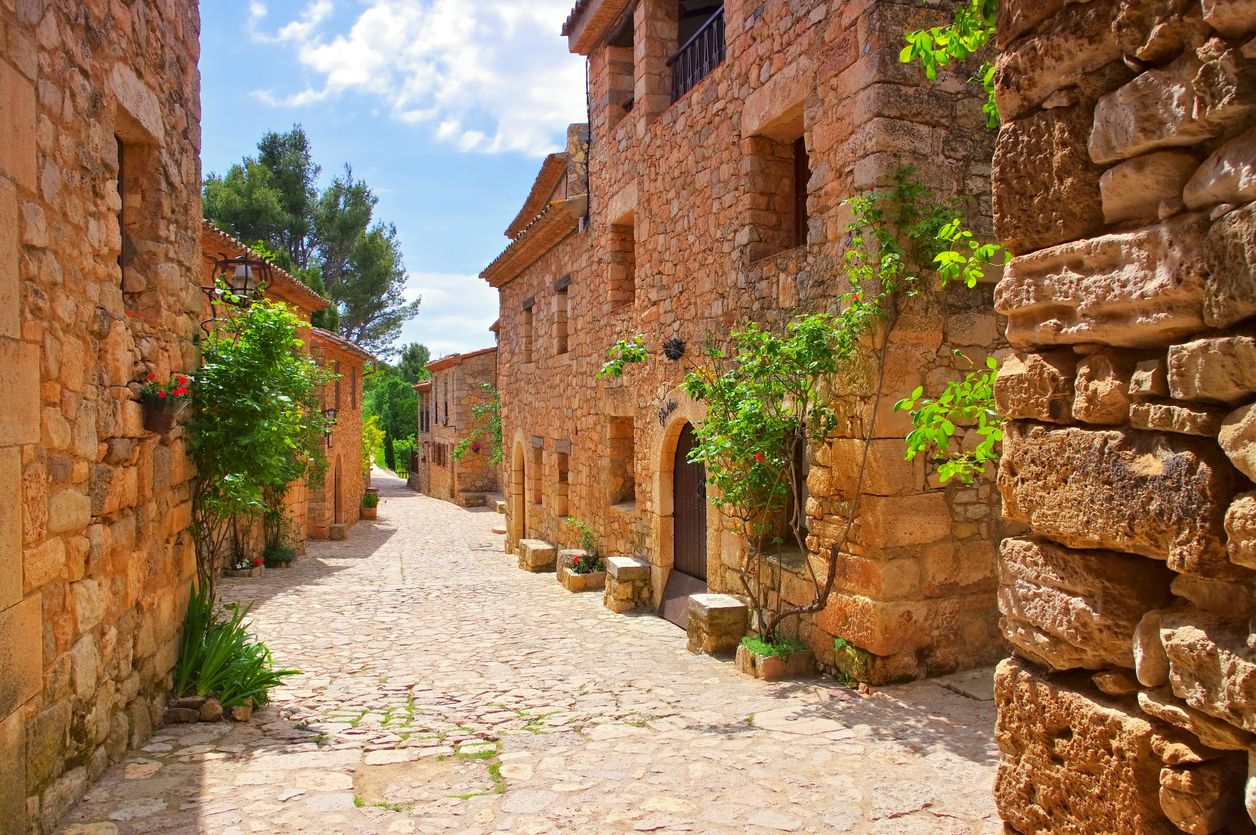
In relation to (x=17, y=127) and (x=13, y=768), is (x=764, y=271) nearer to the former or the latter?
(x=17, y=127)

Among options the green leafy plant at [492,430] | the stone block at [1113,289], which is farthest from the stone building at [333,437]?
the stone block at [1113,289]

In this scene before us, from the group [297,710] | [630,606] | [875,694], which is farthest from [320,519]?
[875,694]

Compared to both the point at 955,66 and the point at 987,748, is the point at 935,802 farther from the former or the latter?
the point at 955,66

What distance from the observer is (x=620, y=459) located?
10016 millimetres

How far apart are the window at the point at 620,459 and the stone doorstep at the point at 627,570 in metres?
1.24

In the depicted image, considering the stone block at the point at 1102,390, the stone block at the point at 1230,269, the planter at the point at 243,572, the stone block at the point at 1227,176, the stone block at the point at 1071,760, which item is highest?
the stone block at the point at 1227,176

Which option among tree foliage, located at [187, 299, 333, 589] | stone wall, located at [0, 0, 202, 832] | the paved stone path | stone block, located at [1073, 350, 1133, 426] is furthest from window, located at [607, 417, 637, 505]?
stone block, located at [1073, 350, 1133, 426]

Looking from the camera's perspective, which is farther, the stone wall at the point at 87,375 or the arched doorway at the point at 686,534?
the arched doorway at the point at 686,534

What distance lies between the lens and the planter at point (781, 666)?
19.0 ft

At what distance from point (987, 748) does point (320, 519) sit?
16.3 metres

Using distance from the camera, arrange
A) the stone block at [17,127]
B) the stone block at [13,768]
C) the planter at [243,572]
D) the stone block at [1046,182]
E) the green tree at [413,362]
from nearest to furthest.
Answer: the stone block at [1046,182] → the stone block at [13,768] → the stone block at [17,127] → the planter at [243,572] → the green tree at [413,362]

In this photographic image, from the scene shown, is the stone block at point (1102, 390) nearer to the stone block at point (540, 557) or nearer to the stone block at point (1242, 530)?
the stone block at point (1242, 530)

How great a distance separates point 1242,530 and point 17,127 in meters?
3.88

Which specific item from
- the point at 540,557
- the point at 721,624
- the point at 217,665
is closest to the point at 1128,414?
the point at 217,665
